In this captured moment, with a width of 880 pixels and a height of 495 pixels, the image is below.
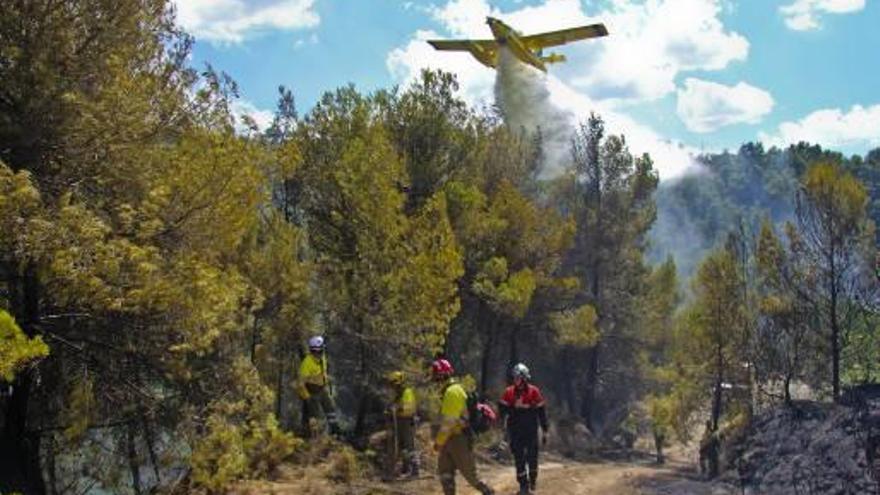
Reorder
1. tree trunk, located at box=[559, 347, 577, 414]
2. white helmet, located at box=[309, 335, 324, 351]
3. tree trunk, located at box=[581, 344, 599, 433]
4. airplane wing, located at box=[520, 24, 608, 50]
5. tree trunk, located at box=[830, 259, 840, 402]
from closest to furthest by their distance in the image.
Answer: white helmet, located at box=[309, 335, 324, 351]
tree trunk, located at box=[830, 259, 840, 402]
tree trunk, located at box=[581, 344, 599, 433]
tree trunk, located at box=[559, 347, 577, 414]
airplane wing, located at box=[520, 24, 608, 50]

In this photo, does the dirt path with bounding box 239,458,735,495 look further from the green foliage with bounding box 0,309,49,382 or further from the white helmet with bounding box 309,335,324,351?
the green foliage with bounding box 0,309,49,382

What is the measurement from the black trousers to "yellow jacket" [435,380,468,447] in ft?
5.00

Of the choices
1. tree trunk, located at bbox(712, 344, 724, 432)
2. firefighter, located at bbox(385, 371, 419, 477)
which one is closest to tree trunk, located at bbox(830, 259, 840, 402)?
tree trunk, located at bbox(712, 344, 724, 432)

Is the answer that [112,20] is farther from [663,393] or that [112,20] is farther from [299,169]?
[663,393]

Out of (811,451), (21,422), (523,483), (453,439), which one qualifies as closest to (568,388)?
(811,451)

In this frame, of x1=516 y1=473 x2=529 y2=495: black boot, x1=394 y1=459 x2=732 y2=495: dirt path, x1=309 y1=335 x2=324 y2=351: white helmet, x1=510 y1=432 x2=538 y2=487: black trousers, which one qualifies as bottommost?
x1=394 y1=459 x2=732 y2=495: dirt path

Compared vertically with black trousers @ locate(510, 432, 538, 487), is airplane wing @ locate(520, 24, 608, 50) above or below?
above

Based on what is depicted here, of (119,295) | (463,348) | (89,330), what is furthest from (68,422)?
(463,348)

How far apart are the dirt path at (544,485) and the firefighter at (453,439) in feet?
6.02

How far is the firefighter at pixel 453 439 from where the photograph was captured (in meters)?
11.8

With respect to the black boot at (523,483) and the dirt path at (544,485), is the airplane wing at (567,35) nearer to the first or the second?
the dirt path at (544,485)

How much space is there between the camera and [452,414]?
38.4 feet

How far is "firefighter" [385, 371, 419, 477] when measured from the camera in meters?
14.9

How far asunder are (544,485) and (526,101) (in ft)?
134
